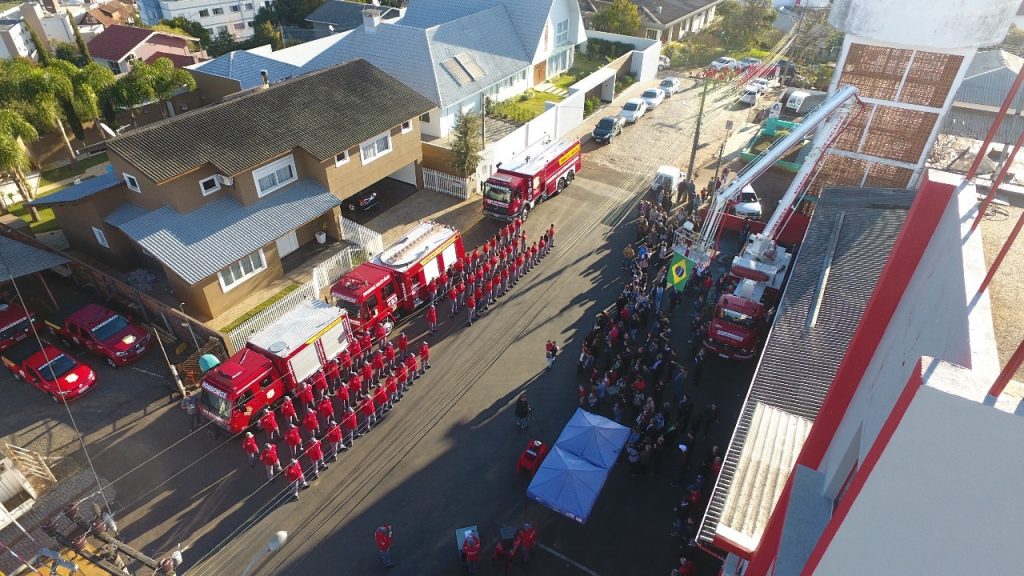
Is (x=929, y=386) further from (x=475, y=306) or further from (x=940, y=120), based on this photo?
(x=940, y=120)

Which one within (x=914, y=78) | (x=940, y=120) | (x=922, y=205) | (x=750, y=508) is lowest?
(x=750, y=508)

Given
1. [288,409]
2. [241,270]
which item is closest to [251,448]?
[288,409]

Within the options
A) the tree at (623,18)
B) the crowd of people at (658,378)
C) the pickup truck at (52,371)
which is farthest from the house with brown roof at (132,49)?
the crowd of people at (658,378)

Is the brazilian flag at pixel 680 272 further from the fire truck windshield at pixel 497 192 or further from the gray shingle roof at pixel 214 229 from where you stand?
the gray shingle roof at pixel 214 229

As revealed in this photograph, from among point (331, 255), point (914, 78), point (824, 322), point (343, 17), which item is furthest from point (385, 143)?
point (343, 17)

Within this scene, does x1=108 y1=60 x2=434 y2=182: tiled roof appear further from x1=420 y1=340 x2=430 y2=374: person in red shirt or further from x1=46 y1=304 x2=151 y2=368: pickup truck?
x1=420 y1=340 x2=430 y2=374: person in red shirt

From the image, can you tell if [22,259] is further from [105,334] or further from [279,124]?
[279,124]
